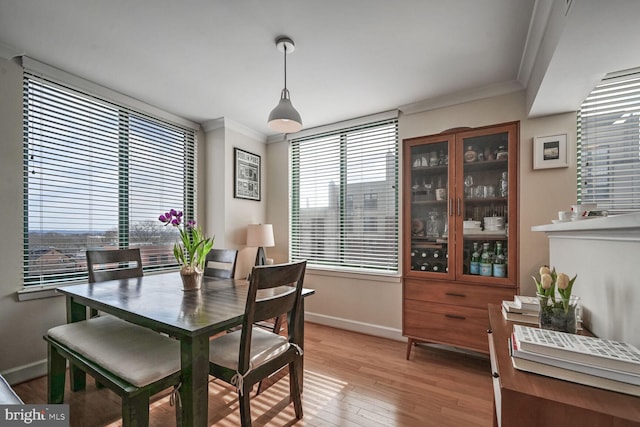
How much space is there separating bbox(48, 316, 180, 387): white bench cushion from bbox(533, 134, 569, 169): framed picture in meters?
2.90

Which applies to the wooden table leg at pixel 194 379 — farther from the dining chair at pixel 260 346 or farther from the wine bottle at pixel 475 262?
the wine bottle at pixel 475 262

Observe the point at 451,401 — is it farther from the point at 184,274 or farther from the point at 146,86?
the point at 146,86

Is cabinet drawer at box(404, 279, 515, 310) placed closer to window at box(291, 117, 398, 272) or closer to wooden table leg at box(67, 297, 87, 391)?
window at box(291, 117, 398, 272)

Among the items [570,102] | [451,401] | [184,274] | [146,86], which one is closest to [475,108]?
[570,102]

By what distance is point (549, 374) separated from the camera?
2.60 feet

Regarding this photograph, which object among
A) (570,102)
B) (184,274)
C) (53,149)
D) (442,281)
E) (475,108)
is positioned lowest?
(442,281)

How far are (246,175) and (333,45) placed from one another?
2.10 m

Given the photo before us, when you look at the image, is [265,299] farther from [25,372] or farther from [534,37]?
[534,37]

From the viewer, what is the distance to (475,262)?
243 cm

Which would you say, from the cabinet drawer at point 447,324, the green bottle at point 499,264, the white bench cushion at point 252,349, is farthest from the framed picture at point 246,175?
the green bottle at point 499,264

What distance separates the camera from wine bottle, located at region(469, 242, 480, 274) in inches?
95.2

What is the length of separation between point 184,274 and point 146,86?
188cm

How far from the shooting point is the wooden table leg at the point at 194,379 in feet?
4.09

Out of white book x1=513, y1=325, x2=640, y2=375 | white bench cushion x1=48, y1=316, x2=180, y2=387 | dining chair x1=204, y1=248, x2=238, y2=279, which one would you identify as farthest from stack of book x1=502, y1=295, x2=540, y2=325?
dining chair x1=204, y1=248, x2=238, y2=279
